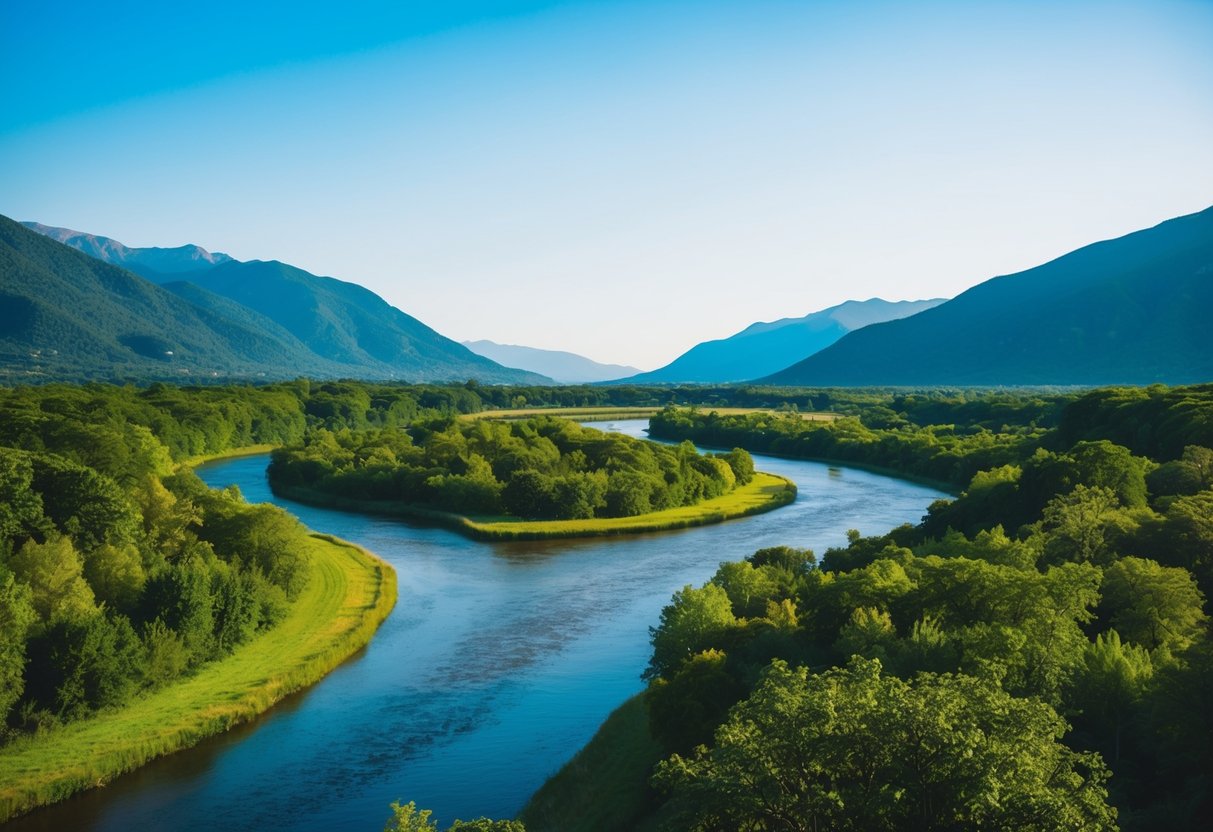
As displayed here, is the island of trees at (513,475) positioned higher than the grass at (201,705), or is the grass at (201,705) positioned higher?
the island of trees at (513,475)

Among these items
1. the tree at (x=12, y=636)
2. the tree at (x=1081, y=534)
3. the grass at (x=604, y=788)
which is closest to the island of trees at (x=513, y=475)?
the tree at (x=1081, y=534)

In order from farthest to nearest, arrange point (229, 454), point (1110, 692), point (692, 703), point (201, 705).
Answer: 1. point (229, 454)
2. point (201, 705)
3. point (692, 703)
4. point (1110, 692)

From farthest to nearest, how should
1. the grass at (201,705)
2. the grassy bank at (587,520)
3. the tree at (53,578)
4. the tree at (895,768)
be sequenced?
1. the grassy bank at (587,520)
2. the tree at (53,578)
3. the grass at (201,705)
4. the tree at (895,768)

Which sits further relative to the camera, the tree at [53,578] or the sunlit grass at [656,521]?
the sunlit grass at [656,521]

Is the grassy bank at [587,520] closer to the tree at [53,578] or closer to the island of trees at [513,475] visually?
the island of trees at [513,475]

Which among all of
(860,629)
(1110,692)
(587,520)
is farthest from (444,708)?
(587,520)

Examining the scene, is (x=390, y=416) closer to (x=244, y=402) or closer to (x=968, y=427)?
(x=244, y=402)

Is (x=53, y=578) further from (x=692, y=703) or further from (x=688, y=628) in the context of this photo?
(x=692, y=703)

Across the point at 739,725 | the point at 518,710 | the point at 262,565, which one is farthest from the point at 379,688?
the point at 739,725
